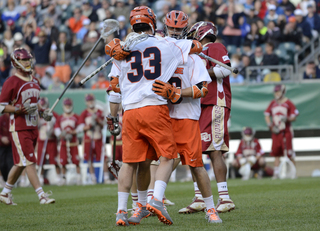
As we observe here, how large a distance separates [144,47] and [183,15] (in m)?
0.98

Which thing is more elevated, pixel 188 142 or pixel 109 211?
pixel 188 142

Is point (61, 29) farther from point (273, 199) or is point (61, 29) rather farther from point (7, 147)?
point (273, 199)

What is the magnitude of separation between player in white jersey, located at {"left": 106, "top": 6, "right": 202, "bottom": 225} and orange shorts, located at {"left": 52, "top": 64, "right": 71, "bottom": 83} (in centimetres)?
1251

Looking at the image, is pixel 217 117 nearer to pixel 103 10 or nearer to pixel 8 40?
pixel 103 10

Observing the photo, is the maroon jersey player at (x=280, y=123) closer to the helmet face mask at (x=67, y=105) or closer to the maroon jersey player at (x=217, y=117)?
the helmet face mask at (x=67, y=105)

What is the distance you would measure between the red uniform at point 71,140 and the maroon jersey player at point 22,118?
20.3 ft

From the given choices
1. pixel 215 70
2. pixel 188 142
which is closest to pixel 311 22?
pixel 215 70

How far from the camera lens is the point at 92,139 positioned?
15.1 meters

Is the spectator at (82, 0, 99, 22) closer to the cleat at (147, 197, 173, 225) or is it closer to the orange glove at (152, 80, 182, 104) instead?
the orange glove at (152, 80, 182, 104)

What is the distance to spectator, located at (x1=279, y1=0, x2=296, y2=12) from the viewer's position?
1734cm

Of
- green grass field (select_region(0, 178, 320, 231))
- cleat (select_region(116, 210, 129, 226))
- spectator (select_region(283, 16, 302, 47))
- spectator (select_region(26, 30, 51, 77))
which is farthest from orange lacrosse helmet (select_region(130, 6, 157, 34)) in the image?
spectator (select_region(26, 30, 51, 77))

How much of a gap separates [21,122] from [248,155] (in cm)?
743

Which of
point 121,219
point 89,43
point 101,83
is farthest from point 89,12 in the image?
point 121,219

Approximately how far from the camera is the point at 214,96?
6.70m
